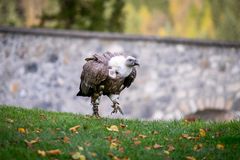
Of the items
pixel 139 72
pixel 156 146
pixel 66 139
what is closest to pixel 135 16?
pixel 139 72

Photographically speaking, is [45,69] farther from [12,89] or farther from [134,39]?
[134,39]

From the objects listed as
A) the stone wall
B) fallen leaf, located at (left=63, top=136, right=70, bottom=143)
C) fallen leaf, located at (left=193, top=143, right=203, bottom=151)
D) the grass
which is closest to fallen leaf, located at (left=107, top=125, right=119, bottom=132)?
the grass

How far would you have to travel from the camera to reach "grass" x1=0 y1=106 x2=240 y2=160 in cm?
647

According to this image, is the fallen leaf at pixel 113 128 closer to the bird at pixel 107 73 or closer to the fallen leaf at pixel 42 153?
the bird at pixel 107 73

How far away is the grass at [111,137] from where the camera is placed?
21.2ft

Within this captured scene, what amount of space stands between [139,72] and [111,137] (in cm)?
873

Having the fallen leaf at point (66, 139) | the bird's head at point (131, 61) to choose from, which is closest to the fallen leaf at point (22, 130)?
the fallen leaf at point (66, 139)

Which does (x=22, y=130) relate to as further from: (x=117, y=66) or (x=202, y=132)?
(x=202, y=132)

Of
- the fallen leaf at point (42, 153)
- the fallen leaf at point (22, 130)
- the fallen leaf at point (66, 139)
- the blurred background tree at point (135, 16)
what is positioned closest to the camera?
the fallen leaf at point (42, 153)

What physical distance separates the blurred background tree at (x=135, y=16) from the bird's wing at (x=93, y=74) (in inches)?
325

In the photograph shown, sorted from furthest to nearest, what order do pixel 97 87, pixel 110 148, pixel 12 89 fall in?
pixel 12 89
pixel 97 87
pixel 110 148

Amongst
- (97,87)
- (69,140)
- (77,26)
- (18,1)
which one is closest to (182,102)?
(77,26)

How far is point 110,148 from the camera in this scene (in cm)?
664

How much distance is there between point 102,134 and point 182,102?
29.2 feet
